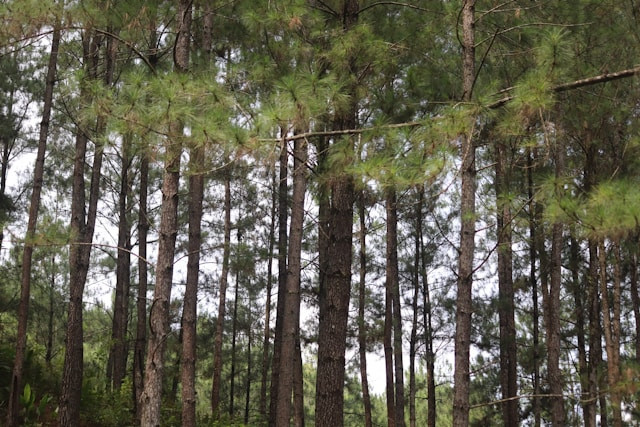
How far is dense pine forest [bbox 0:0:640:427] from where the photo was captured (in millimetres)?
4609

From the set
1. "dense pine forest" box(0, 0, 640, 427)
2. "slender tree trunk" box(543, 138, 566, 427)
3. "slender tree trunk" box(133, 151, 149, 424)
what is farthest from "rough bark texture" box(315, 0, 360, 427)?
"slender tree trunk" box(133, 151, 149, 424)

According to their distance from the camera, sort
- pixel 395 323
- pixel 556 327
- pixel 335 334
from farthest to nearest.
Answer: pixel 395 323
pixel 556 327
pixel 335 334

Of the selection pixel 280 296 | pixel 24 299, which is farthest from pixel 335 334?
pixel 280 296

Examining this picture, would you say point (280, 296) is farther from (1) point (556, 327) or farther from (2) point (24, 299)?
(1) point (556, 327)

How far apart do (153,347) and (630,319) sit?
1282 cm

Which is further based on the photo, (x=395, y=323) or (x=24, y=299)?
(x=395, y=323)

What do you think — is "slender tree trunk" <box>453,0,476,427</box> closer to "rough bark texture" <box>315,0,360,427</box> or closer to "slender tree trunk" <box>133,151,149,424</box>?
"rough bark texture" <box>315,0,360,427</box>

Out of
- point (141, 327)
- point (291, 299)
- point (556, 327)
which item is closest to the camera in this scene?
point (291, 299)

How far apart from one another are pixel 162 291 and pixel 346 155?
1.89 m

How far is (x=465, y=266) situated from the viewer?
16.5 ft

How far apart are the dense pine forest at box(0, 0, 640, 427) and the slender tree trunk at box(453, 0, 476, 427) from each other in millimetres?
17

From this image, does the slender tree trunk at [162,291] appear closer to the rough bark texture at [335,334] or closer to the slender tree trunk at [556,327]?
the rough bark texture at [335,334]

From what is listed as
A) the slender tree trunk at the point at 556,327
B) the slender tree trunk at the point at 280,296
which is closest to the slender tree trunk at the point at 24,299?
the slender tree trunk at the point at 280,296

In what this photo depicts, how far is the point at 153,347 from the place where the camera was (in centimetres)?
504
